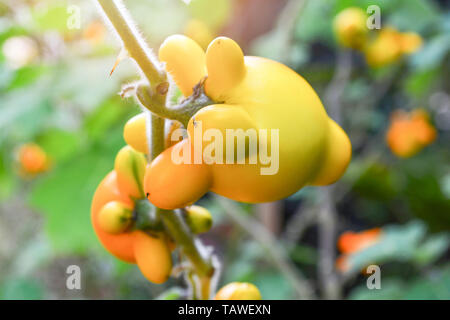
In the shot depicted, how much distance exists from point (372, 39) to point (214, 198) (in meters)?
0.40

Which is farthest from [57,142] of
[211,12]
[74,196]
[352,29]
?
[352,29]

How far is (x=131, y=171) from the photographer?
229 millimetres

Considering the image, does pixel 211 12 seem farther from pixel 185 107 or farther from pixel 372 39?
pixel 185 107

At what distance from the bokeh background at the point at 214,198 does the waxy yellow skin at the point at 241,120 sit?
108 mm

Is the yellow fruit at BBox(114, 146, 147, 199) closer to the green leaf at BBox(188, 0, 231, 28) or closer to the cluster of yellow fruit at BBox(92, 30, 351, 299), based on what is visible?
the cluster of yellow fruit at BBox(92, 30, 351, 299)

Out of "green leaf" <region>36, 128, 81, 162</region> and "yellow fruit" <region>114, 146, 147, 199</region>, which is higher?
"green leaf" <region>36, 128, 81, 162</region>

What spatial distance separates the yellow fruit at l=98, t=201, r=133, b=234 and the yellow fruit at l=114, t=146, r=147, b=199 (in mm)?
12

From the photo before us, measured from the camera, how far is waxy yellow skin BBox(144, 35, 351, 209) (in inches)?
7.2

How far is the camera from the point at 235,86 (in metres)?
0.19

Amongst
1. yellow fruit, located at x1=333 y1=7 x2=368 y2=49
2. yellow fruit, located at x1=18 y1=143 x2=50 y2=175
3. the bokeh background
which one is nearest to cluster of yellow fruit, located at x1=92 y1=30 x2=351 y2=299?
the bokeh background

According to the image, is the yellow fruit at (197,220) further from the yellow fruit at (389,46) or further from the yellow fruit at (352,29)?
the yellow fruit at (389,46)

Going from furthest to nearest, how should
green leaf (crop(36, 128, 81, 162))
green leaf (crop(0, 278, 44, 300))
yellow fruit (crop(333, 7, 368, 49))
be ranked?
green leaf (crop(36, 128, 81, 162)) → green leaf (crop(0, 278, 44, 300)) → yellow fruit (crop(333, 7, 368, 49))

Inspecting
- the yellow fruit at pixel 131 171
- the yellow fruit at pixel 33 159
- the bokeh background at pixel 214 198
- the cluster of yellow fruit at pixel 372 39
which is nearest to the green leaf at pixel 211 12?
the bokeh background at pixel 214 198
